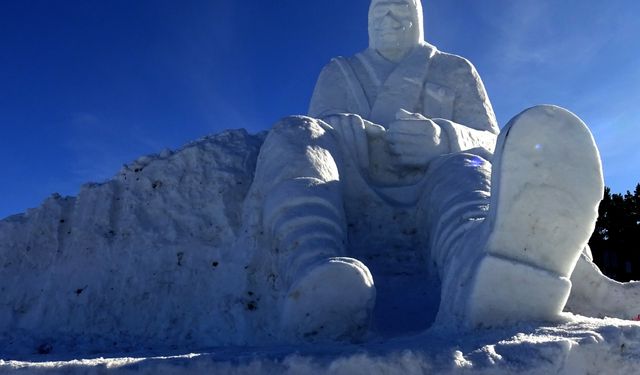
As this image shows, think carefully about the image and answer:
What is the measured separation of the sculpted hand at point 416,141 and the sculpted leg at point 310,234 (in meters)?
0.47

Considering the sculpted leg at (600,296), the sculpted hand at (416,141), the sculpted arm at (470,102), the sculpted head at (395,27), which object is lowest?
the sculpted leg at (600,296)

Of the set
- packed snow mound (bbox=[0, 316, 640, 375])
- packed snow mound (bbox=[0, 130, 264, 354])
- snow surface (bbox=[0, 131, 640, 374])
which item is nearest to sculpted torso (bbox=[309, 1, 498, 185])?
snow surface (bbox=[0, 131, 640, 374])

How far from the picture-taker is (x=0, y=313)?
4613 millimetres

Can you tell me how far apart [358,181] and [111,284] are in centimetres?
181

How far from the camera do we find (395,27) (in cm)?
577

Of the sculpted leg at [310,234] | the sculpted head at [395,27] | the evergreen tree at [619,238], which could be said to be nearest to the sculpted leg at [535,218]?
the sculpted leg at [310,234]

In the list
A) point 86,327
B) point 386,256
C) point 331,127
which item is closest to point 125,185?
point 86,327

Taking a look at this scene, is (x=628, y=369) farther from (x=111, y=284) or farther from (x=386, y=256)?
(x=111, y=284)

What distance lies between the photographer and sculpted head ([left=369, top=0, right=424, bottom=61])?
18.9 feet

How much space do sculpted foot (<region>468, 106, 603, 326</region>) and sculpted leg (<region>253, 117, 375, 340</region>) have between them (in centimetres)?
56

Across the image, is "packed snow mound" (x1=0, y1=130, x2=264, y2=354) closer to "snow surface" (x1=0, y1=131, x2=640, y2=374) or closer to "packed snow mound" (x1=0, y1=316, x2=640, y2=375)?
"snow surface" (x1=0, y1=131, x2=640, y2=374)

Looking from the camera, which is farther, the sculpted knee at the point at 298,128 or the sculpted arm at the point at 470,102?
the sculpted arm at the point at 470,102

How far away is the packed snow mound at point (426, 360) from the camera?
1945mm

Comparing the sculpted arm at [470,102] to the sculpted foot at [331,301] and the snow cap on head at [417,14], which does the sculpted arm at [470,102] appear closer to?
the snow cap on head at [417,14]
